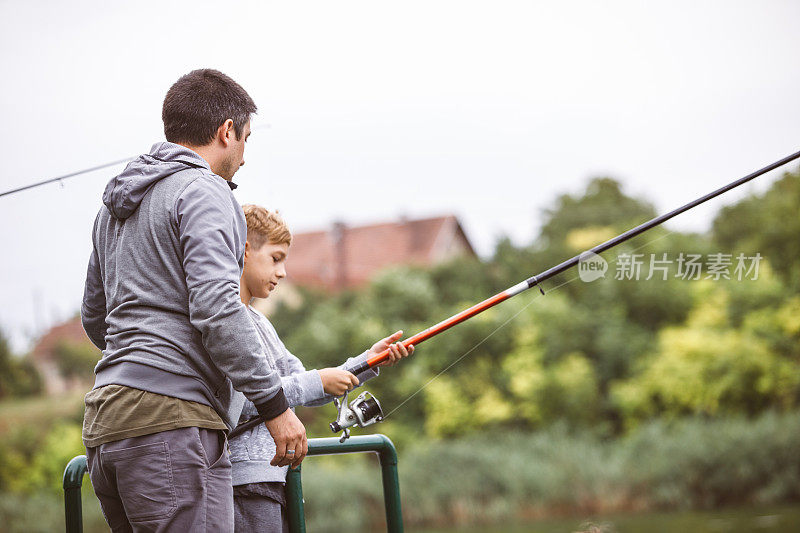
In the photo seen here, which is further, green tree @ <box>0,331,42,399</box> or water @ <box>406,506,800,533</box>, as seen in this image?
green tree @ <box>0,331,42,399</box>

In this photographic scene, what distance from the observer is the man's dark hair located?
5.26ft

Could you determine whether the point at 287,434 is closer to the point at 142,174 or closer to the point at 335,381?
the point at 335,381

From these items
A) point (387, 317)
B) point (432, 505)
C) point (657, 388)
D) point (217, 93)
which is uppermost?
point (217, 93)

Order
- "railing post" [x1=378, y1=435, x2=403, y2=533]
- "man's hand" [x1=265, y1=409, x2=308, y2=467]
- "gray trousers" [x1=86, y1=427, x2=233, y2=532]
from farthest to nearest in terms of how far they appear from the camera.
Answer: "railing post" [x1=378, y1=435, x2=403, y2=533]
"man's hand" [x1=265, y1=409, x2=308, y2=467]
"gray trousers" [x1=86, y1=427, x2=233, y2=532]

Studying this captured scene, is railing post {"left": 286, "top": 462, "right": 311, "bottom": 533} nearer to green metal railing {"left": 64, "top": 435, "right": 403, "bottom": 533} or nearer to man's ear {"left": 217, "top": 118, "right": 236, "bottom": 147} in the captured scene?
green metal railing {"left": 64, "top": 435, "right": 403, "bottom": 533}

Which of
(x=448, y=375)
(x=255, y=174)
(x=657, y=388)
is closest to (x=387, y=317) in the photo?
(x=448, y=375)

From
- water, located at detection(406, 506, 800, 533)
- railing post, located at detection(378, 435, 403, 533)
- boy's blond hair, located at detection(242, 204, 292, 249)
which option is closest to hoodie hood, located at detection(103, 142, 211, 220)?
boy's blond hair, located at detection(242, 204, 292, 249)

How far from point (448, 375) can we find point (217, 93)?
550 inches

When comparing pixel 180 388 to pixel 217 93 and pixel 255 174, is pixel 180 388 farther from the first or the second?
pixel 255 174

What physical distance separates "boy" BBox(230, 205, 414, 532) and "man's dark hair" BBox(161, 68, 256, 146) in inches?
12.2

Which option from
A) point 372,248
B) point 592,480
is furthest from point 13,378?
point 372,248

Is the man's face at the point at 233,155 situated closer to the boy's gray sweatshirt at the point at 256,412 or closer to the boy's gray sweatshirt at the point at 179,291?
the boy's gray sweatshirt at the point at 179,291

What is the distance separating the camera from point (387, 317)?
16.0 meters

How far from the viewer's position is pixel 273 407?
1470 mm
